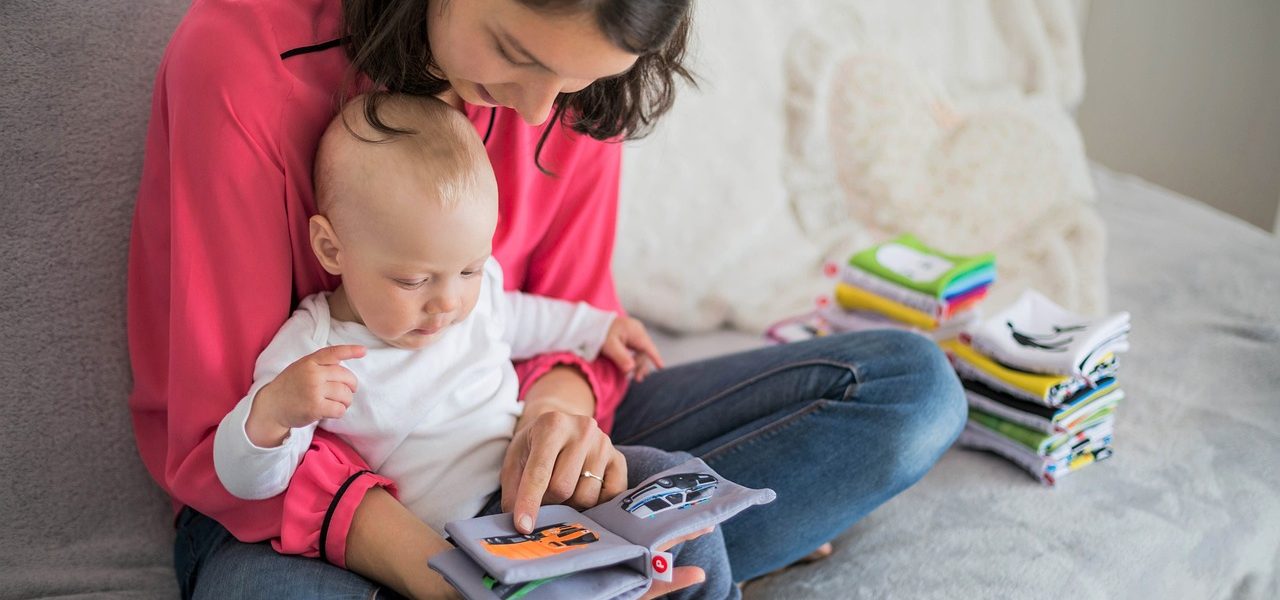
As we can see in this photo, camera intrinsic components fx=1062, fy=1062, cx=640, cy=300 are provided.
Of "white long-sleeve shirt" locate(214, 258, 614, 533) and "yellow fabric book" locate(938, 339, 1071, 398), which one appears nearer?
"white long-sleeve shirt" locate(214, 258, 614, 533)

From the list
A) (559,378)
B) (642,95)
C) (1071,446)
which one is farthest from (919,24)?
(559,378)

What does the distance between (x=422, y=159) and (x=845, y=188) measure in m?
1.21

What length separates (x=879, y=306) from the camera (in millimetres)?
1742

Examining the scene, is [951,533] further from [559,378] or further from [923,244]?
[923,244]

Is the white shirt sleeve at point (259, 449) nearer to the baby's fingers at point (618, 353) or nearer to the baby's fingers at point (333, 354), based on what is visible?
the baby's fingers at point (333, 354)

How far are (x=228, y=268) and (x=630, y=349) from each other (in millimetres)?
526

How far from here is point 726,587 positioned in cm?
109

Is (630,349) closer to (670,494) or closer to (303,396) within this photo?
(670,494)

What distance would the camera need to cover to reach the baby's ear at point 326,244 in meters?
0.99

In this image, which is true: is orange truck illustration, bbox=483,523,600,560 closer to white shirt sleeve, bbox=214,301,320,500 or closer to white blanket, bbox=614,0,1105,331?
white shirt sleeve, bbox=214,301,320,500

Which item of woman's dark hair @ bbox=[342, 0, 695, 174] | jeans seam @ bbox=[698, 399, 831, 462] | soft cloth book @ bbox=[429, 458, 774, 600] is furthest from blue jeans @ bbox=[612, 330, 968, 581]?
woman's dark hair @ bbox=[342, 0, 695, 174]

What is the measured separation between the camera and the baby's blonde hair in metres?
0.96

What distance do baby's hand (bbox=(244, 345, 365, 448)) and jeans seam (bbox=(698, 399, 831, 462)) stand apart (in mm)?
480

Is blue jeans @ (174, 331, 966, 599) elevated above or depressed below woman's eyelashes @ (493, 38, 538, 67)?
below
